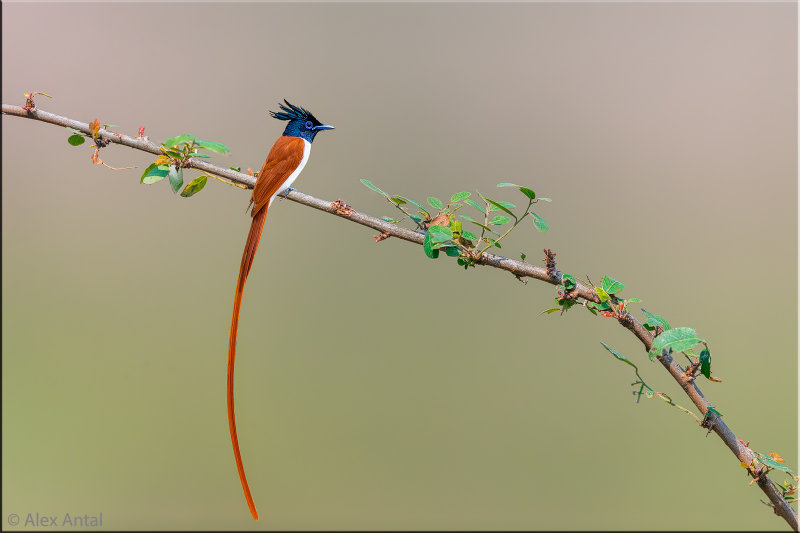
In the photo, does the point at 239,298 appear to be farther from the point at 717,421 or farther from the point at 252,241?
the point at 717,421

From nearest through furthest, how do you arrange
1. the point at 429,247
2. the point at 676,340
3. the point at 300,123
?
the point at 676,340 < the point at 429,247 < the point at 300,123

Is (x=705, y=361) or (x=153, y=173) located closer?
(x=705, y=361)

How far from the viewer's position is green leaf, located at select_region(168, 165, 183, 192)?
101 cm

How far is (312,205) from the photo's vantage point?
0.99 meters

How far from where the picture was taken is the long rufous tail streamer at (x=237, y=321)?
0.90m

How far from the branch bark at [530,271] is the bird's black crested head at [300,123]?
0.28 metres

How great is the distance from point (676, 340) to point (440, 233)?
1.18ft

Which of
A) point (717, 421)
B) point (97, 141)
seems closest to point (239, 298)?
point (97, 141)

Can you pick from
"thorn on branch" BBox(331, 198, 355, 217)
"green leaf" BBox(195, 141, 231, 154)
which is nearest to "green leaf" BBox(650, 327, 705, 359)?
"thorn on branch" BBox(331, 198, 355, 217)

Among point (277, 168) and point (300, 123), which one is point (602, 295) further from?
point (300, 123)

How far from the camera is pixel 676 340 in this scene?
84cm

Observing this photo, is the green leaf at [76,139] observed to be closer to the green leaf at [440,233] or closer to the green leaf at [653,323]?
the green leaf at [440,233]

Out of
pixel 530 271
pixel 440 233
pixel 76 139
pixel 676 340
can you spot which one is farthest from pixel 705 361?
pixel 76 139

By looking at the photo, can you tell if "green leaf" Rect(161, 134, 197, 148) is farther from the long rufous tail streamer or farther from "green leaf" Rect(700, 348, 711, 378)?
"green leaf" Rect(700, 348, 711, 378)
